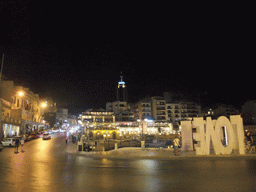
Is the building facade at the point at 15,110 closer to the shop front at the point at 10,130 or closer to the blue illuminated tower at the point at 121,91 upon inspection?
the shop front at the point at 10,130

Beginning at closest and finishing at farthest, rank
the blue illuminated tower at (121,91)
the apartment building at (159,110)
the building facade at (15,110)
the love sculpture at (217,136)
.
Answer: the love sculpture at (217,136) < the building facade at (15,110) < the apartment building at (159,110) < the blue illuminated tower at (121,91)

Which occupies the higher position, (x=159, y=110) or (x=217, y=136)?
(x=159, y=110)

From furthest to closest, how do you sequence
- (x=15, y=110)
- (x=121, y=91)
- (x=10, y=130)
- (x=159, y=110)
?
1. (x=121, y=91)
2. (x=159, y=110)
3. (x=15, y=110)
4. (x=10, y=130)

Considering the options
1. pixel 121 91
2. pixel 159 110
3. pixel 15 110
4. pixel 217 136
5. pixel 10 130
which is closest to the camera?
pixel 217 136

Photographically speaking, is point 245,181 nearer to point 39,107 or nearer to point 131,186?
point 131,186

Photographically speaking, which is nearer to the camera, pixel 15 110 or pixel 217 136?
pixel 217 136

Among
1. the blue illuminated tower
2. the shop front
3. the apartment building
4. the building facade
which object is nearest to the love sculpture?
the building facade

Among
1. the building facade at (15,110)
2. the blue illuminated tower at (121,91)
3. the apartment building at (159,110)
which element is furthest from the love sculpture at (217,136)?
the blue illuminated tower at (121,91)

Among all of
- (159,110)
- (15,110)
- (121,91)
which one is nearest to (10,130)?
(15,110)

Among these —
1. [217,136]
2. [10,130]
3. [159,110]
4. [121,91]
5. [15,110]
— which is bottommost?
[217,136]

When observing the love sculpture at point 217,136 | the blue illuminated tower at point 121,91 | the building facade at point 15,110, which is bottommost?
the love sculpture at point 217,136

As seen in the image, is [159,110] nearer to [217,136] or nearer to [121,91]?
[121,91]

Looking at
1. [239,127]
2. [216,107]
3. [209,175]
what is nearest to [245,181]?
[209,175]

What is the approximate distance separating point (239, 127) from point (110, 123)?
7481 centimetres
